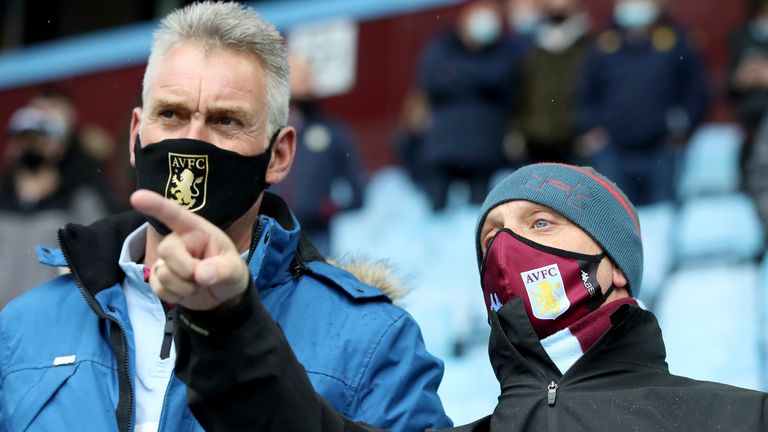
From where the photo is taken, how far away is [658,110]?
27.4 ft

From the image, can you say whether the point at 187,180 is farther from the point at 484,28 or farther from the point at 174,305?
the point at 484,28

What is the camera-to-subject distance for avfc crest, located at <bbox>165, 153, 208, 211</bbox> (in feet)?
10.9

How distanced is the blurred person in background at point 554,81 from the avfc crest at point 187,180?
566 cm

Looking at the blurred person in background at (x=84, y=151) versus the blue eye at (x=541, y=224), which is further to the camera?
the blurred person in background at (x=84, y=151)

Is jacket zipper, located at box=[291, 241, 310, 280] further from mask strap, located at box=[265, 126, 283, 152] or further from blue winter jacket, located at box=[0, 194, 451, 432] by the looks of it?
mask strap, located at box=[265, 126, 283, 152]

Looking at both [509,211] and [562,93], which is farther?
[562,93]

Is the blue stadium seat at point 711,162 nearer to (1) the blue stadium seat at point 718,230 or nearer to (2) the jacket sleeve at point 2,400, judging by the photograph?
(1) the blue stadium seat at point 718,230

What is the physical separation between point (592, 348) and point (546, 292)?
0.68ft

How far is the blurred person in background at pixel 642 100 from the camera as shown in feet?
27.4

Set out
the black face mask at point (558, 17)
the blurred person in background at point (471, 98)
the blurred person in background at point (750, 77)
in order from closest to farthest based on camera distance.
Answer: the blurred person in background at point (750, 77), the black face mask at point (558, 17), the blurred person in background at point (471, 98)

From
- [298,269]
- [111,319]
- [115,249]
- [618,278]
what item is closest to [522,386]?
[618,278]

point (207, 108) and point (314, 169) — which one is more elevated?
point (207, 108)

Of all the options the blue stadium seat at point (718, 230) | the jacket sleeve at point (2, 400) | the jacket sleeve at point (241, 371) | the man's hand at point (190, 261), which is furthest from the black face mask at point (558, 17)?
the man's hand at point (190, 261)

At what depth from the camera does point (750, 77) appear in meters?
8.12
